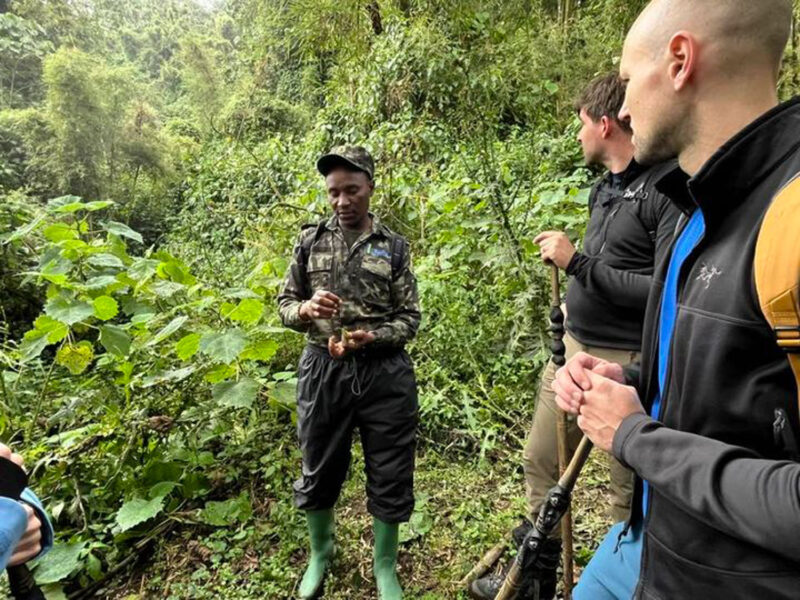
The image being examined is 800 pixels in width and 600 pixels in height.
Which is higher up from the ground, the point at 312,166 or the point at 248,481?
the point at 312,166

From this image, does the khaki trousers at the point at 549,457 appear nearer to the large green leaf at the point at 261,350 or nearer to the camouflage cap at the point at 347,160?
the camouflage cap at the point at 347,160

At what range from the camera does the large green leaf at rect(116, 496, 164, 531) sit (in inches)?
97.0

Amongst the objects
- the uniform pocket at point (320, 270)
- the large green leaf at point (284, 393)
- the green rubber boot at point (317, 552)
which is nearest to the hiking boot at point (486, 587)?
the green rubber boot at point (317, 552)

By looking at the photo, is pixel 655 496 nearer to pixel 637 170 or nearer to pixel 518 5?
pixel 637 170

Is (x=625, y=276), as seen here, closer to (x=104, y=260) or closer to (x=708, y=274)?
(x=708, y=274)

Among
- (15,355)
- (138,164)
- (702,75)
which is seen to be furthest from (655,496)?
(138,164)

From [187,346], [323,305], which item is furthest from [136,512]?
[323,305]

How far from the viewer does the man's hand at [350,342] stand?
215cm

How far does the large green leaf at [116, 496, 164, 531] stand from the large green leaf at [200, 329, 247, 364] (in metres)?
0.84

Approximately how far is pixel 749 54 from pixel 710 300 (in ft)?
1.53

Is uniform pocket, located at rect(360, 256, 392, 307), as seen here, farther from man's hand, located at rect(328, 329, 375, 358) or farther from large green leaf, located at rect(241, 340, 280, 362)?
large green leaf, located at rect(241, 340, 280, 362)

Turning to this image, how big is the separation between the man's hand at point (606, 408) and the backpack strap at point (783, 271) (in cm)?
33

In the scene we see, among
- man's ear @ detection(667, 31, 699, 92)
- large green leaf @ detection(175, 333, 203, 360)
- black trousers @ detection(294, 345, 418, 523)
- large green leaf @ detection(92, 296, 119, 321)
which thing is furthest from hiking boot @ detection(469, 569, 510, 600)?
large green leaf @ detection(92, 296, 119, 321)

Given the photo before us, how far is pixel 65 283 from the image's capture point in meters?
2.58
